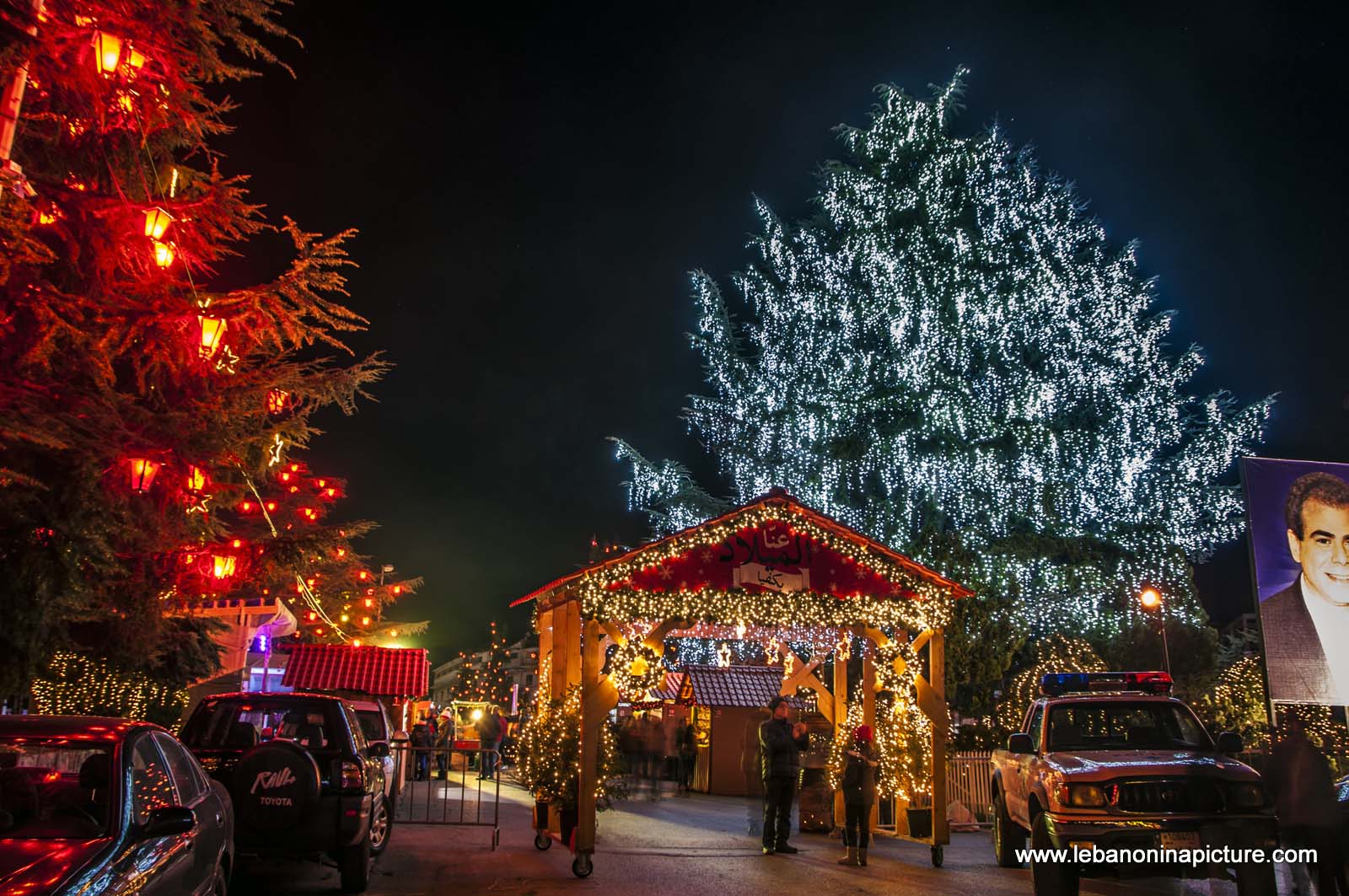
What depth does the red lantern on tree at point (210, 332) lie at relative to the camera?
37.9ft

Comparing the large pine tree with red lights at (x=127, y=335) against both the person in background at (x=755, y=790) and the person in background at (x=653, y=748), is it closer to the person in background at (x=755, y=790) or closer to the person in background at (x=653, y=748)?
the person in background at (x=755, y=790)

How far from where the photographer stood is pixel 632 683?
1331 centimetres

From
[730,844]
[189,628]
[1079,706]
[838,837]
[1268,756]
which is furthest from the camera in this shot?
[189,628]

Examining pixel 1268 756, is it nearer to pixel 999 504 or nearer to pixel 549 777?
pixel 549 777

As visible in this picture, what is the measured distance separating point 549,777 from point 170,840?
7.15m

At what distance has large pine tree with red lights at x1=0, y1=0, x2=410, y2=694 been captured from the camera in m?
9.77

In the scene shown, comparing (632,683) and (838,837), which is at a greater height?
(632,683)

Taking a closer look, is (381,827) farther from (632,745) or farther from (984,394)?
(984,394)

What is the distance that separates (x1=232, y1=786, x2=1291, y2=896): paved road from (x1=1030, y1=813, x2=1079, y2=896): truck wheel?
1425 mm

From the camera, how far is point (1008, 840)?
11.4 meters

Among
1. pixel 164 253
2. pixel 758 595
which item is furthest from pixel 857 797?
pixel 164 253

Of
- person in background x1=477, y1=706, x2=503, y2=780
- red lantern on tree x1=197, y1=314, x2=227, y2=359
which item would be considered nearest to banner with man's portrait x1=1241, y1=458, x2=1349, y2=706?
red lantern on tree x1=197, y1=314, x2=227, y2=359

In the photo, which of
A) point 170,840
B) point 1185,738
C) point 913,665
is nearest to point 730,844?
Result: point 913,665

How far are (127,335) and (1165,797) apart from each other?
11.4 meters
